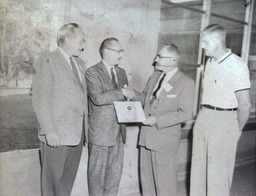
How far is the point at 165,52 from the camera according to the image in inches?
109

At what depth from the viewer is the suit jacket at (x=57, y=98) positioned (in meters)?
2.32

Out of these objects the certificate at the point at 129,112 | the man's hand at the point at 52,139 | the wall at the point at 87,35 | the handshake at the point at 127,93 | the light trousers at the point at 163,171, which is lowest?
the light trousers at the point at 163,171

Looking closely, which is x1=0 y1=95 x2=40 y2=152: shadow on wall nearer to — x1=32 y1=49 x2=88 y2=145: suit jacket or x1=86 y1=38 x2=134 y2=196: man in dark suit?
x1=32 y1=49 x2=88 y2=145: suit jacket

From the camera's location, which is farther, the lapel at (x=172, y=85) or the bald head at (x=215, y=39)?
the lapel at (x=172, y=85)

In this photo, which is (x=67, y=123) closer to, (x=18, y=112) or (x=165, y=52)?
(x=18, y=112)

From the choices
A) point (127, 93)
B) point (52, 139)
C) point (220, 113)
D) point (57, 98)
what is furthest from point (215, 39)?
point (52, 139)

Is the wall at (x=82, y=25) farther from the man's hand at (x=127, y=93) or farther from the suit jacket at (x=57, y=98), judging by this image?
the man's hand at (x=127, y=93)

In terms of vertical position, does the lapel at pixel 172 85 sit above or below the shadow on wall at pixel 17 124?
above

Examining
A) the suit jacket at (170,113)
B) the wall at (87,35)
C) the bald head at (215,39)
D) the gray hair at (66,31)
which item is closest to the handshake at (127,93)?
the suit jacket at (170,113)

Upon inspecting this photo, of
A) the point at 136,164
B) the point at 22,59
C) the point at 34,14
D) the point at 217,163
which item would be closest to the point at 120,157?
the point at 136,164

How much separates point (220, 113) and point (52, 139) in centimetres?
160

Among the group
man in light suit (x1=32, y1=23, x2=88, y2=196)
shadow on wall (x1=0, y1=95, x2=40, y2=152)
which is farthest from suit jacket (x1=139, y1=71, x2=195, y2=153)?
shadow on wall (x1=0, y1=95, x2=40, y2=152)

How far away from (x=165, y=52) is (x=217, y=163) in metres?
1.22

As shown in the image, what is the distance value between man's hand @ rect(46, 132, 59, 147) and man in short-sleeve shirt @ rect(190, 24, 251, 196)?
A: 1434mm
